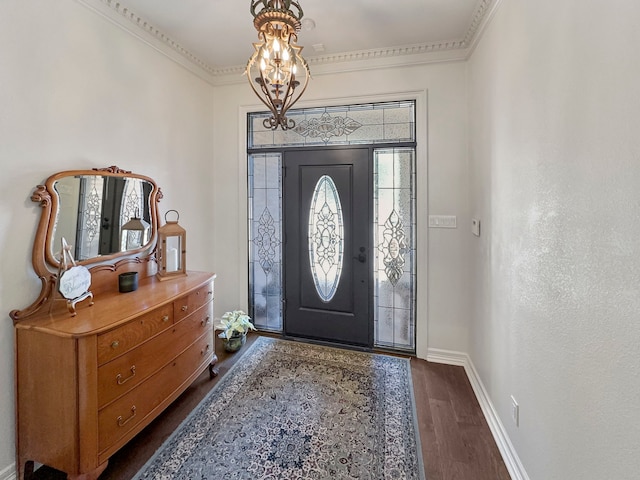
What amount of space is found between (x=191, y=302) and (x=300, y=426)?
1.19 m

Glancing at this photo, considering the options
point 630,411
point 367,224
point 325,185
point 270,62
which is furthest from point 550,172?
point 325,185

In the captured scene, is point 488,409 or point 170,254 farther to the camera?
point 170,254

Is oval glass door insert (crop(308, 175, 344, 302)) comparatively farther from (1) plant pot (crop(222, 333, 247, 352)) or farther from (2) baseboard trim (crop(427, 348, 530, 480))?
(2) baseboard trim (crop(427, 348, 530, 480))

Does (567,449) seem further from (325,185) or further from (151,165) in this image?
(151,165)

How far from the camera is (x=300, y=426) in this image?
6.76 feet

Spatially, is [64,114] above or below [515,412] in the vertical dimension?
above

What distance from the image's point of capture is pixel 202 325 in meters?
2.47

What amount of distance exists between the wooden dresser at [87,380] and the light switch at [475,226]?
242 cm

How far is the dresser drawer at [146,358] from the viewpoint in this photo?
1.62 m

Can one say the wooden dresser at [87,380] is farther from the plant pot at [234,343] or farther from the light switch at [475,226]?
the light switch at [475,226]

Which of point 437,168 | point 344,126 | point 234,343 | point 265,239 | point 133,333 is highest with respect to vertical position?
point 344,126

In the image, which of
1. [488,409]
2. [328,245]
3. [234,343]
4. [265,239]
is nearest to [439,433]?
[488,409]

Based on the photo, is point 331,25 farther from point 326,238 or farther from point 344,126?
point 326,238

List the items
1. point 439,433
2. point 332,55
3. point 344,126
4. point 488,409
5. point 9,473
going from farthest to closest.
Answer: point 344,126 → point 332,55 → point 488,409 → point 439,433 → point 9,473
